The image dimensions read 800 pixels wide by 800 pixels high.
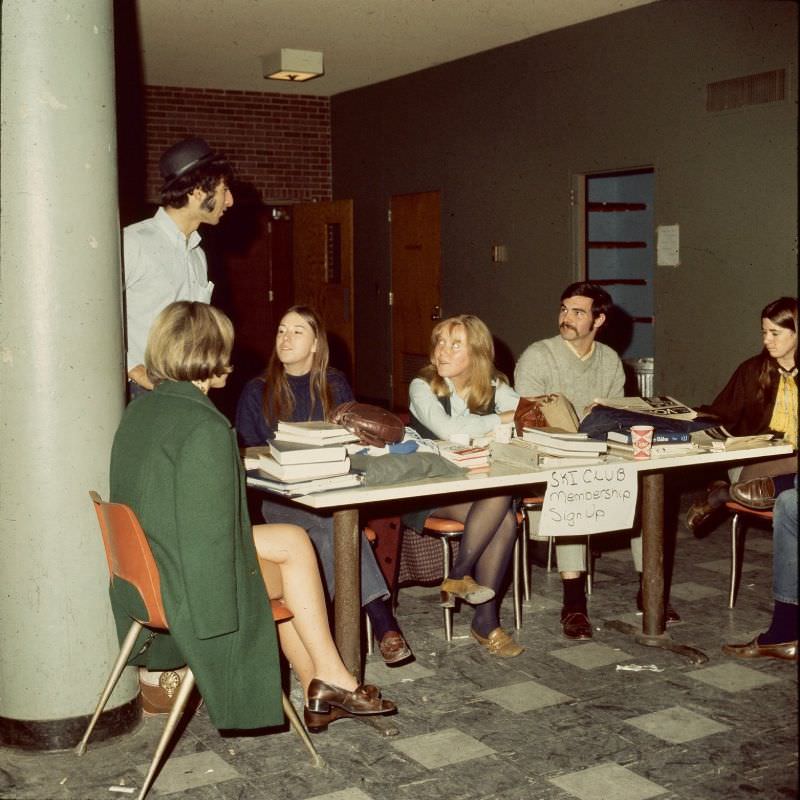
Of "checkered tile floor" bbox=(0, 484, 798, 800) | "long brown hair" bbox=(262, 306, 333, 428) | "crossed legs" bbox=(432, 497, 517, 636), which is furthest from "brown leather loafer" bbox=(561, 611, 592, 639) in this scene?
"long brown hair" bbox=(262, 306, 333, 428)

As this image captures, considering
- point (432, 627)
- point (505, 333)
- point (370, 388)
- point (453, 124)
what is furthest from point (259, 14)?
point (432, 627)

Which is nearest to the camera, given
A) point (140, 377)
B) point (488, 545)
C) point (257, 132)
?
point (140, 377)

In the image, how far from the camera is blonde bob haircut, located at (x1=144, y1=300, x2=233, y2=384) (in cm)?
293

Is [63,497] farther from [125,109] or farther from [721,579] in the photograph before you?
[125,109]

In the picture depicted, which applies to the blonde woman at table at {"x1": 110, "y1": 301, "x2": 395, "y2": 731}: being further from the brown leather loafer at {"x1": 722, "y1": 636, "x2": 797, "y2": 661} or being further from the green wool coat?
the brown leather loafer at {"x1": 722, "y1": 636, "x2": 797, "y2": 661}

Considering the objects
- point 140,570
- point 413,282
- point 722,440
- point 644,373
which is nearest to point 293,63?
point 413,282

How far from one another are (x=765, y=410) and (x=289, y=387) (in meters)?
1.92

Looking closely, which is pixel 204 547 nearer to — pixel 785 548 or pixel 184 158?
pixel 184 158

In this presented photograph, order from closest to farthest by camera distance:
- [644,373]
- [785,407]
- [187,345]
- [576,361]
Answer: [187,345]
[785,407]
[576,361]
[644,373]

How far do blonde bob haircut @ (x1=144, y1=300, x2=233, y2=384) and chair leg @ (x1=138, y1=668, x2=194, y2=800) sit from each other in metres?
0.78

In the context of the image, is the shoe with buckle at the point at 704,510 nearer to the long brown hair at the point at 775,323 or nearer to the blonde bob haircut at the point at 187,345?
the long brown hair at the point at 775,323

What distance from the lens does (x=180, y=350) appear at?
2.92m

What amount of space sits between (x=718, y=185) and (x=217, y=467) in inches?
191

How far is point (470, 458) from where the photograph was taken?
11.9 ft
